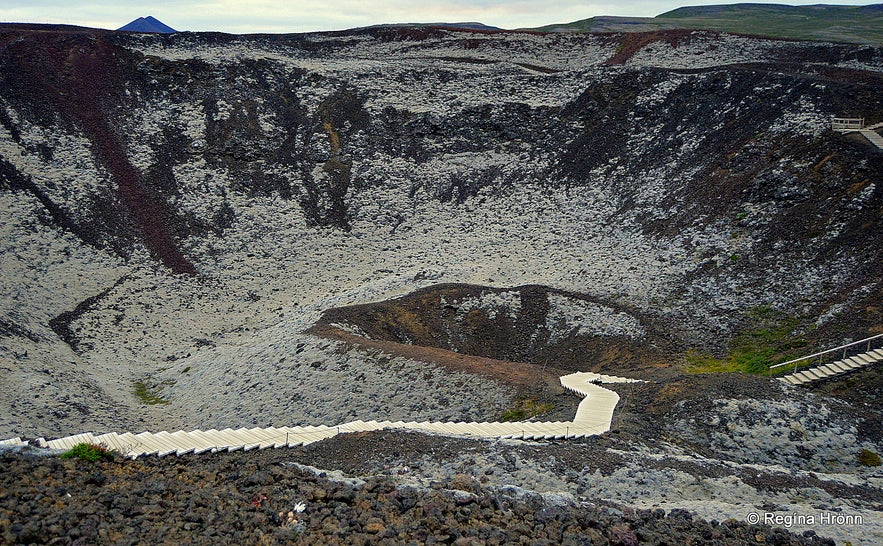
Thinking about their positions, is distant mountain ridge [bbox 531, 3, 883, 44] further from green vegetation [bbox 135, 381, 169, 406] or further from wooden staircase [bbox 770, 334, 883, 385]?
green vegetation [bbox 135, 381, 169, 406]

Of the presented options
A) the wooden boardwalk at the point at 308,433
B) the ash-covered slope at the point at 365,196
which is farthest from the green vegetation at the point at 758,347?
the wooden boardwalk at the point at 308,433

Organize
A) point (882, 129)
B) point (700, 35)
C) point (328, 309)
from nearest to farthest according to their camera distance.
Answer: point (328, 309) < point (882, 129) < point (700, 35)

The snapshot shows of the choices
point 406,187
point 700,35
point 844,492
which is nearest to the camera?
point 844,492

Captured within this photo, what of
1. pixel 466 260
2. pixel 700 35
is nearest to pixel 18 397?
pixel 466 260

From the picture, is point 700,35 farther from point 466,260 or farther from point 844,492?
point 844,492

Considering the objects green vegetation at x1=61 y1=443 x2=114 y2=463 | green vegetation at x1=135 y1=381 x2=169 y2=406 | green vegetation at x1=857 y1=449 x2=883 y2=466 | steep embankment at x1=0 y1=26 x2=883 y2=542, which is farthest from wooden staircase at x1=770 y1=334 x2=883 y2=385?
green vegetation at x1=135 y1=381 x2=169 y2=406

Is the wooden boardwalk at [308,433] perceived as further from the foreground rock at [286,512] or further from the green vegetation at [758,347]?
the green vegetation at [758,347]
